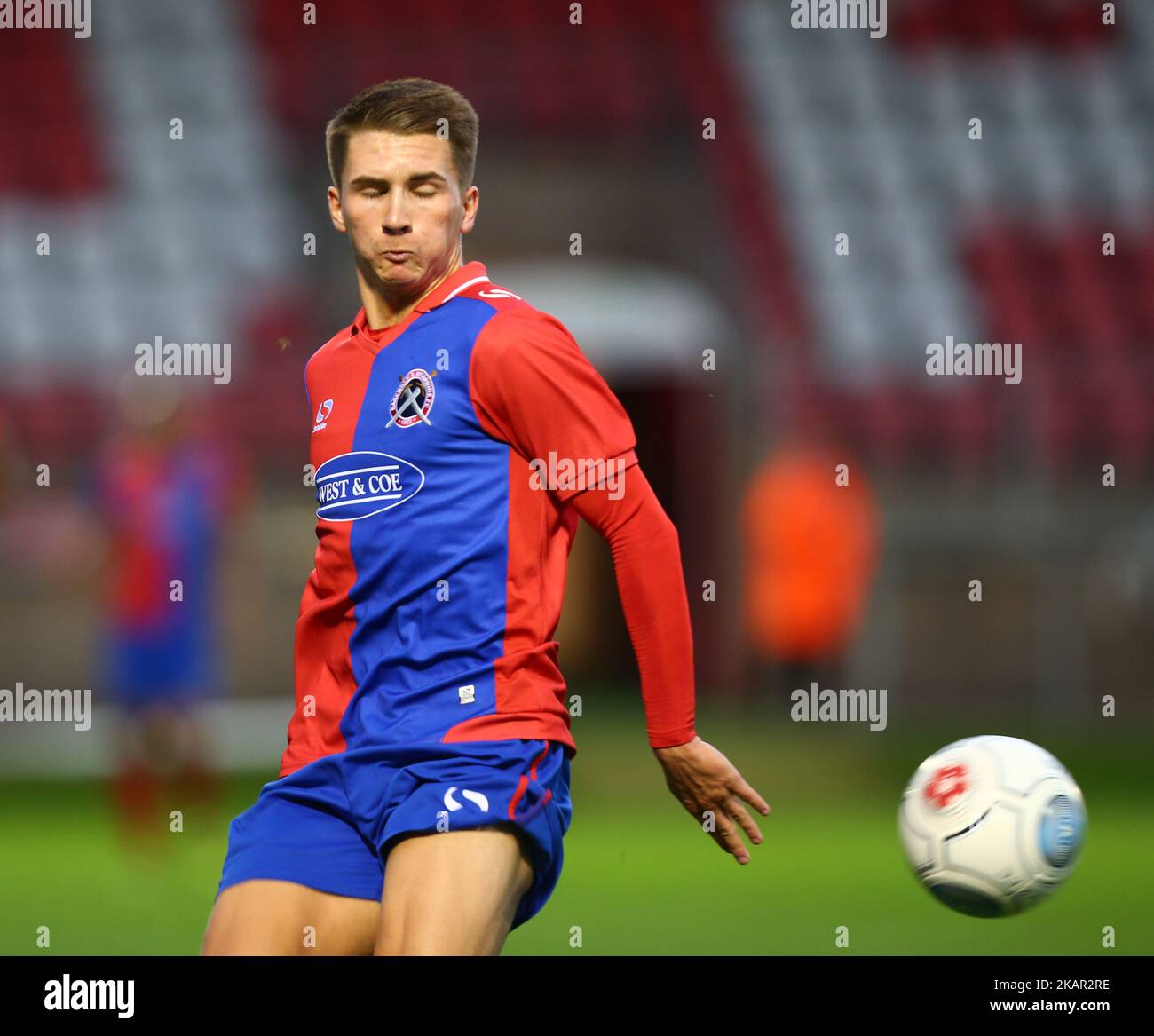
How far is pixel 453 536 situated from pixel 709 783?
1.96 feet

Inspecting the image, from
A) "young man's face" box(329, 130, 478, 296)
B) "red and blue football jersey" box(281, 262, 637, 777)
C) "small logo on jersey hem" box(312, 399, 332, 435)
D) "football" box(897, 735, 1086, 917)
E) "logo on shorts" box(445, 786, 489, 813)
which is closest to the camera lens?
"logo on shorts" box(445, 786, 489, 813)

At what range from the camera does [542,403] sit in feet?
9.87

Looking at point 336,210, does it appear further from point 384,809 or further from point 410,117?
point 384,809

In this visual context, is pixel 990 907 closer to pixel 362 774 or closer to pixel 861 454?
pixel 362 774

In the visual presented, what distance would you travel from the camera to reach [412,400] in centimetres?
307

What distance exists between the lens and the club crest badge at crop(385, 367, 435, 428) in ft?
10.0

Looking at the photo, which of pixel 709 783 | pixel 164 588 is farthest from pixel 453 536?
pixel 164 588

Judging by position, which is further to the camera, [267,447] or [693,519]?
[693,519]

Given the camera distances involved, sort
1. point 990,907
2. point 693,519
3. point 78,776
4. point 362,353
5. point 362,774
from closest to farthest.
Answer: point 362,774, point 362,353, point 990,907, point 78,776, point 693,519

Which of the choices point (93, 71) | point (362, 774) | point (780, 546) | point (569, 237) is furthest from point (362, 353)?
point (93, 71)

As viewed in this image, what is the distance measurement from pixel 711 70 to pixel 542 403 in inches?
471

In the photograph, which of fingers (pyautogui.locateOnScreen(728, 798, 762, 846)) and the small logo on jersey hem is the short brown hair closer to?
A: the small logo on jersey hem

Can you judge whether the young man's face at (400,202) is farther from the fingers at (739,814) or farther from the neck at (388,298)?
the fingers at (739,814)

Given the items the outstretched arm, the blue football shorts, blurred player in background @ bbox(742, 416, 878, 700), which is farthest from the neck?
blurred player in background @ bbox(742, 416, 878, 700)
